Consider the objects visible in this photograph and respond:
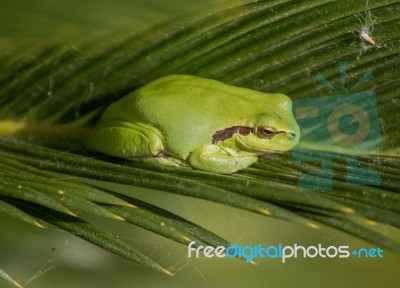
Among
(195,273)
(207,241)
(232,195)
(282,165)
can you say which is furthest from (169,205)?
(232,195)

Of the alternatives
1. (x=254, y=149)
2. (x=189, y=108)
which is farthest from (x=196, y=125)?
(x=254, y=149)

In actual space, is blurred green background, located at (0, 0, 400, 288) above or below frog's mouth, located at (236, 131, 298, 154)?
below

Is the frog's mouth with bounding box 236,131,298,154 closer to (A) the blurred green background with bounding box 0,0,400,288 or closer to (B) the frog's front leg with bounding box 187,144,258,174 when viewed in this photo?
(B) the frog's front leg with bounding box 187,144,258,174

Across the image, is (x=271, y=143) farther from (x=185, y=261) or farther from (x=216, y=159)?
(x=185, y=261)

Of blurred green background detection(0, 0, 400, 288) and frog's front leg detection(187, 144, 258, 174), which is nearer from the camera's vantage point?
frog's front leg detection(187, 144, 258, 174)

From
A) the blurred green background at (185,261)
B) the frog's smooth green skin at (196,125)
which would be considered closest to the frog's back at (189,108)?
the frog's smooth green skin at (196,125)

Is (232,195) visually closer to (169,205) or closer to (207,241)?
(207,241)

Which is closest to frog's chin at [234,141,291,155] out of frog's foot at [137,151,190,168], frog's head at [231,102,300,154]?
frog's head at [231,102,300,154]
